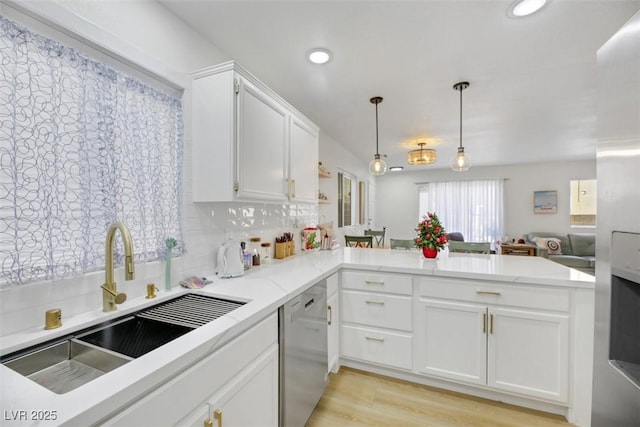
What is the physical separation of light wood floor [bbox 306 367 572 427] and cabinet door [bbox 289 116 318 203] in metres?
1.48

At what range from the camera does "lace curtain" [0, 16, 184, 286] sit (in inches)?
35.7

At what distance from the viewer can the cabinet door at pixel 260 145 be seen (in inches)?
61.6

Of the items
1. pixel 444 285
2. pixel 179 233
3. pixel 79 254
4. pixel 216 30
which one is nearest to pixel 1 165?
pixel 79 254

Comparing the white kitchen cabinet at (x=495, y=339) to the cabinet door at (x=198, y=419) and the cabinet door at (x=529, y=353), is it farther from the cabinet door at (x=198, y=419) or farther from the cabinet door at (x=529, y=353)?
the cabinet door at (x=198, y=419)

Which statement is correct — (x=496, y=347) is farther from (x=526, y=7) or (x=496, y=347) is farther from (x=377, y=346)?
(x=526, y=7)

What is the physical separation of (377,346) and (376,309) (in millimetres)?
287

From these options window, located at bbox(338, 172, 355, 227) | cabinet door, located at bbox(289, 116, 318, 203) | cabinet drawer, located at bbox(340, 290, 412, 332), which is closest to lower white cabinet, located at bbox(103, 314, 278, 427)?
cabinet drawer, located at bbox(340, 290, 412, 332)

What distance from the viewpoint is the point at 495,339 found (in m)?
1.78

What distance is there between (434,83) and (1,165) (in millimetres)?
2753

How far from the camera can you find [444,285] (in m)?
1.89

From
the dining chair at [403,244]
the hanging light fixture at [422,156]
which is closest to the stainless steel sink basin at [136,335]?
the dining chair at [403,244]

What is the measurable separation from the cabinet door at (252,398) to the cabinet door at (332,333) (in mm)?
728

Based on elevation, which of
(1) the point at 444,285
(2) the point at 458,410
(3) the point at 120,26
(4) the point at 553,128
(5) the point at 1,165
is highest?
(4) the point at 553,128

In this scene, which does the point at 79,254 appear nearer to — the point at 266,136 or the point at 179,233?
the point at 179,233
